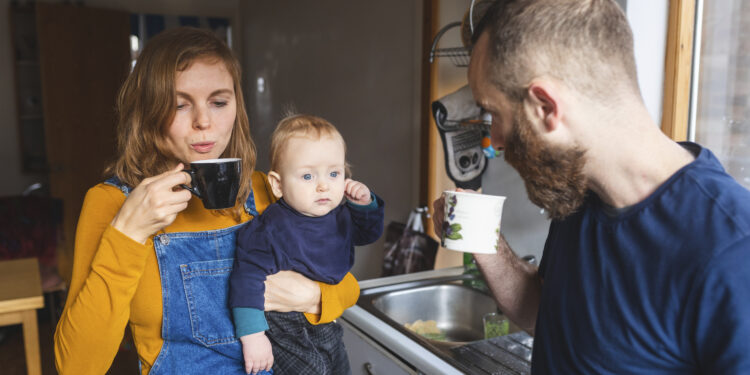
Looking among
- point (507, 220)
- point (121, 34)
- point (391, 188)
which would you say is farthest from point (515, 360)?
point (121, 34)

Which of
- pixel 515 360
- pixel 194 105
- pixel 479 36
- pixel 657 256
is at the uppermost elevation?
pixel 479 36

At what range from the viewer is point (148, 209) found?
99 cm

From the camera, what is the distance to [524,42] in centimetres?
86

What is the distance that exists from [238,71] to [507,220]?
1234mm

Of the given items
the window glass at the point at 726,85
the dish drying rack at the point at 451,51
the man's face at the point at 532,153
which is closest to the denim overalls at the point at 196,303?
the man's face at the point at 532,153

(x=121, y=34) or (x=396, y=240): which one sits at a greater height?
(x=121, y=34)

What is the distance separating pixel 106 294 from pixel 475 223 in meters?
0.71

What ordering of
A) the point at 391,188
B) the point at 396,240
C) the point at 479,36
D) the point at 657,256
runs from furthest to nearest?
the point at 391,188
the point at 396,240
the point at 479,36
the point at 657,256

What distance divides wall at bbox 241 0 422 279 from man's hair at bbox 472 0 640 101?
188 cm

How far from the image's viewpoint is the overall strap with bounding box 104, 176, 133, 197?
113 centimetres

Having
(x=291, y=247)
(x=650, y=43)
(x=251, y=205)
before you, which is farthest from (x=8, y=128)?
(x=650, y=43)

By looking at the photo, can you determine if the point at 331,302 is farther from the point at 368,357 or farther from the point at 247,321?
Result: the point at 368,357

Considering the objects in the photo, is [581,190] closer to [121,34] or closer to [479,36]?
[479,36]

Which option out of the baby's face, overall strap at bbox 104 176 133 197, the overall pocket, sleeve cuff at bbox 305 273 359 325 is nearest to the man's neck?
the baby's face
